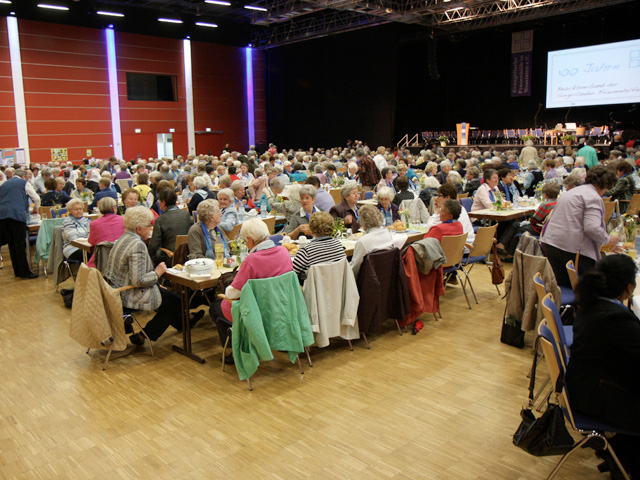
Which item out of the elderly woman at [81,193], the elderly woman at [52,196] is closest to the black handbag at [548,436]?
the elderly woman at [52,196]

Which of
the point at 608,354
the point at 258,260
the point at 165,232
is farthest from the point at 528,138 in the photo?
the point at 608,354

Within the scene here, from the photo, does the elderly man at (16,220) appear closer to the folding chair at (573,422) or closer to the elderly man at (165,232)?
the elderly man at (165,232)

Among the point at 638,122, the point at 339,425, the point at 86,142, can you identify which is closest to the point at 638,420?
the point at 339,425

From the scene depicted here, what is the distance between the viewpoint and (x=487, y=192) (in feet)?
24.6

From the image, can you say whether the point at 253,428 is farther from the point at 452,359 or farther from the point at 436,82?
the point at 436,82

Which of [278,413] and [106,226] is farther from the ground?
[106,226]

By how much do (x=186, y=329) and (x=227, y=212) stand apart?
166 cm

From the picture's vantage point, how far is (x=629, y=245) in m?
4.53

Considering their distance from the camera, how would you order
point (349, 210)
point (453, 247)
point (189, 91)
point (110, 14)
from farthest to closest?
point (189, 91)
point (110, 14)
point (349, 210)
point (453, 247)

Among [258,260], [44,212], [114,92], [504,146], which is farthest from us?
[114,92]

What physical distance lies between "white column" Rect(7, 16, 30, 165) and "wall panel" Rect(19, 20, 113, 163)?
0.15 metres

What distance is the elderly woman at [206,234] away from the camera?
513 centimetres

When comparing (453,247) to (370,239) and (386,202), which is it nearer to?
(370,239)

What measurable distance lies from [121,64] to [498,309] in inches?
719
